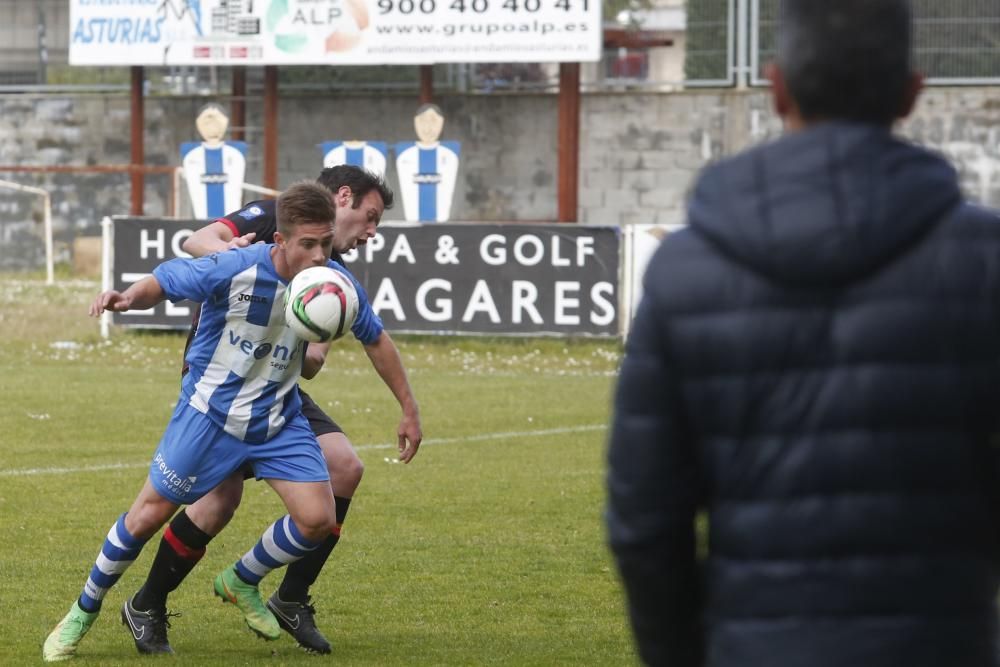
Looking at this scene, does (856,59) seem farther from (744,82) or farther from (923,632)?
(744,82)

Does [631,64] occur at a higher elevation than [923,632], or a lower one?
higher

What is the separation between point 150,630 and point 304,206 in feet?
5.50

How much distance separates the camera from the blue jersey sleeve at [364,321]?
6.21m

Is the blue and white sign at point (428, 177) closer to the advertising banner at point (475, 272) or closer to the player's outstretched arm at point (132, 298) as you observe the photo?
the advertising banner at point (475, 272)

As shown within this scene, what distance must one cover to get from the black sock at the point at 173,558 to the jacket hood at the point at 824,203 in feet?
13.6

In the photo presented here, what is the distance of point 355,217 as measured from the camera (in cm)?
675

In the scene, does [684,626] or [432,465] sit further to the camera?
[432,465]

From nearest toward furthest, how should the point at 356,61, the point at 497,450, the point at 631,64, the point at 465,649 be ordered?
the point at 465,649 < the point at 497,450 < the point at 356,61 < the point at 631,64

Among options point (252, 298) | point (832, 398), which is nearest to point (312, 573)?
point (252, 298)

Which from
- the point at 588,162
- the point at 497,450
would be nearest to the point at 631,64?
the point at 588,162

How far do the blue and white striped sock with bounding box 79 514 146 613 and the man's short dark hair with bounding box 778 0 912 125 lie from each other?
4118 mm

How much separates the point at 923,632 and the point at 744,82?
88.9 ft

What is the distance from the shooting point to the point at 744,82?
95.3 ft

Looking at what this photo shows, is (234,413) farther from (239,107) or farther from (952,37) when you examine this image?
(239,107)
